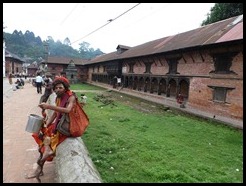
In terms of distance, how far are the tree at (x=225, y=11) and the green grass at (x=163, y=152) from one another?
20065 mm

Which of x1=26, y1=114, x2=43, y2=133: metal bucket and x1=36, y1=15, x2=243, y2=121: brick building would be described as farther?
x1=36, y1=15, x2=243, y2=121: brick building

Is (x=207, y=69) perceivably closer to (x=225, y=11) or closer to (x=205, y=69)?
(x=205, y=69)

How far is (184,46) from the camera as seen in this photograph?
17484mm

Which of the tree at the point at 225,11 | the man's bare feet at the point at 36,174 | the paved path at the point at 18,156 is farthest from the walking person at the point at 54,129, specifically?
the tree at the point at 225,11

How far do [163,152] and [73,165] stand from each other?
140 inches

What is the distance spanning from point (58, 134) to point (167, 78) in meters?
16.9

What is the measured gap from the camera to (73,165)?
13.5 ft

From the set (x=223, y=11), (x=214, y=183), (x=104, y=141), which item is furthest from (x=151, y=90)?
(x=214, y=183)

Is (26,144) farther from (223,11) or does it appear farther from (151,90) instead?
(223,11)

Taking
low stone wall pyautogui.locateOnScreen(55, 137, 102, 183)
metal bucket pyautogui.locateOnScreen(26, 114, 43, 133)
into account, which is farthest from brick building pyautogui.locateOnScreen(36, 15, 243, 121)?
metal bucket pyautogui.locateOnScreen(26, 114, 43, 133)

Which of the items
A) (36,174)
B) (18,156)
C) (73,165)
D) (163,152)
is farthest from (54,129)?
(163,152)

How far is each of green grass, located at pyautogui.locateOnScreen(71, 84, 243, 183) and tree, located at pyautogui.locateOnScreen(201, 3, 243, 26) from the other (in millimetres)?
20065

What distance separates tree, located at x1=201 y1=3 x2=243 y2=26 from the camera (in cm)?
2700

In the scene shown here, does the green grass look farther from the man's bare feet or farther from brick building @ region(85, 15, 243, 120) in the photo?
brick building @ region(85, 15, 243, 120)
